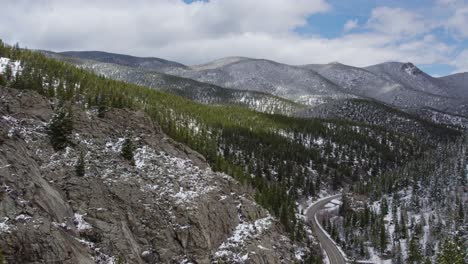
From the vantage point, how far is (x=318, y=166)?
19675 cm

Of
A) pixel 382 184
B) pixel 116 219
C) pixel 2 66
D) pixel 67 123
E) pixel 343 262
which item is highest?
pixel 2 66

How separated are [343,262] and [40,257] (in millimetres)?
84303

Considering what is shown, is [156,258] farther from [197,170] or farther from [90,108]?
[90,108]

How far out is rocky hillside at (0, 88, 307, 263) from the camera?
4284cm

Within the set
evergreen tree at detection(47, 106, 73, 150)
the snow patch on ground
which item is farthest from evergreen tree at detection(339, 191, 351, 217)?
the snow patch on ground

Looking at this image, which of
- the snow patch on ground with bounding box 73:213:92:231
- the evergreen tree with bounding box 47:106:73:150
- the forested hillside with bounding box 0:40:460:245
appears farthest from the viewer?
the forested hillside with bounding box 0:40:460:245

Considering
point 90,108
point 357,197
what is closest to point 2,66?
point 90,108

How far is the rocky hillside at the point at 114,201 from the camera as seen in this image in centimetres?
4284

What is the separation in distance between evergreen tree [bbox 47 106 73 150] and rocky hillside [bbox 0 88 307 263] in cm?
126

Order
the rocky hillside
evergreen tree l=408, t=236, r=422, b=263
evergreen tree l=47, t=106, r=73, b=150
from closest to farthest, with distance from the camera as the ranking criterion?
1. the rocky hillside
2. evergreen tree l=47, t=106, r=73, b=150
3. evergreen tree l=408, t=236, r=422, b=263

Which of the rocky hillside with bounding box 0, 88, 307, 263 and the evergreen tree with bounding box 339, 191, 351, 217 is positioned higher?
the rocky hillside with bounding box 0, 88, 307, 263

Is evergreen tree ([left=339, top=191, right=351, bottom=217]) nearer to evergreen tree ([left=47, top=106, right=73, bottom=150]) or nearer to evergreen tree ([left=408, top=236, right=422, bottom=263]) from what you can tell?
evergreen tree ([left=408, top=236, right=422, bottom=263])

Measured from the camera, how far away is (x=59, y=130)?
195 ft

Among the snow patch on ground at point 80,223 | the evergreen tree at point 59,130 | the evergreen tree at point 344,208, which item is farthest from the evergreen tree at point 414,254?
the evergreen tree at point 59,130
